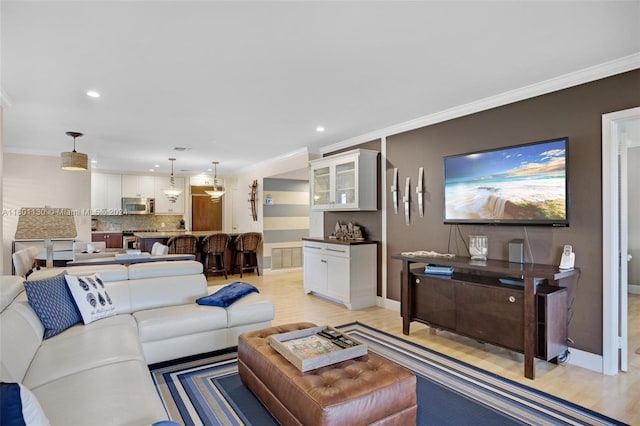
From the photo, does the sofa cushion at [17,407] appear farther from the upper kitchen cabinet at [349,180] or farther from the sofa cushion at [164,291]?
the upper kitchen cabinet at [349,180]

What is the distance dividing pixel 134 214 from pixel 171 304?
24.3 feet

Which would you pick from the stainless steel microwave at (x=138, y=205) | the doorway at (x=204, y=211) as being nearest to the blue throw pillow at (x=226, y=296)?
the doorway at (x=204, y=211)

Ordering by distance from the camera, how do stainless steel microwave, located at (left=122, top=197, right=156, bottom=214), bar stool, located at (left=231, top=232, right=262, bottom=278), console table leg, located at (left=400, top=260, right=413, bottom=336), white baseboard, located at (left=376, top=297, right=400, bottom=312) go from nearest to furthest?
console table leg, located at (left=400, top=260, right=413, bottom=336) < white baseboard, located at (left=376, top=297, right=400, bottom=312) < bar stool, located at (left=231, top=232, right=262, bottom=278) < stainless steel microwave, located at (left=122, top=197, right=156, bottom=214)

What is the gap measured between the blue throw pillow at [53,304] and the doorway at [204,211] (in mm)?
7493

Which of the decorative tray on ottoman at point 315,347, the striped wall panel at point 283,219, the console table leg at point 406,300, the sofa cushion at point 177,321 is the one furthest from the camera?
the striped wall panel at point 283,219

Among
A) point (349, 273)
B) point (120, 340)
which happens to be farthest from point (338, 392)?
point (349, 273)

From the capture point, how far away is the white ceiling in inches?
82.4

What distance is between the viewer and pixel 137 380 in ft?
5.95

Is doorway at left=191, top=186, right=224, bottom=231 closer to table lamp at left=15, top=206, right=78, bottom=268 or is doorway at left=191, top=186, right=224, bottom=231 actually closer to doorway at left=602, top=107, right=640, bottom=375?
table lamp at left=15, top=206, right=78, bottom=268

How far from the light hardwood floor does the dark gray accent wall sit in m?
0.34

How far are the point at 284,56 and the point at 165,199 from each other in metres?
8.44

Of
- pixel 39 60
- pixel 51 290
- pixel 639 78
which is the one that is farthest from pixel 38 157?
pixel 639 78

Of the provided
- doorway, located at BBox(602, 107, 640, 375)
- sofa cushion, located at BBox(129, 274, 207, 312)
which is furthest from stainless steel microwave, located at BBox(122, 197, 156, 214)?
doorway, located at BBox(602, 107, 640, 375)

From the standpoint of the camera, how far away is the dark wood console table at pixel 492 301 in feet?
9.17
